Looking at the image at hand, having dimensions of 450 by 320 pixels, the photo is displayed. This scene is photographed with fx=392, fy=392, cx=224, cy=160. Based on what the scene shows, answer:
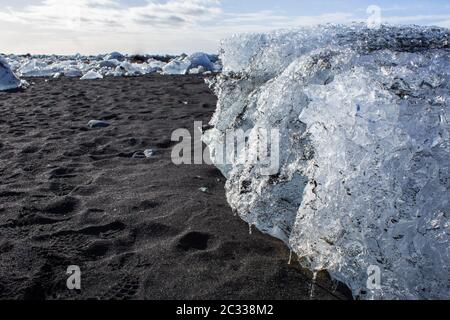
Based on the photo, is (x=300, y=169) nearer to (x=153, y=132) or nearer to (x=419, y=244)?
(x=419, y=244)

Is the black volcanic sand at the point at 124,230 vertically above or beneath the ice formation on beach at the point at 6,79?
beneath

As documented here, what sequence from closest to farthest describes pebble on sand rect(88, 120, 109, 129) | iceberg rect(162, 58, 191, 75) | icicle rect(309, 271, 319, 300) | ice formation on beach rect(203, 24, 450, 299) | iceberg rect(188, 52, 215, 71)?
ice formation on beach rect(203, 24, 450, 299)
icicle rect(309, 271, 319, 300)
pebble on sand rect(88, 120, 109, 129)
iceberg rect(162, 58, 191, 75)
iceberg rect(188, 52, 215, 71)

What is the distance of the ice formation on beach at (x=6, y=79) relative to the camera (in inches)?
367

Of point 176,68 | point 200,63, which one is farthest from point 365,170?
point 200,63

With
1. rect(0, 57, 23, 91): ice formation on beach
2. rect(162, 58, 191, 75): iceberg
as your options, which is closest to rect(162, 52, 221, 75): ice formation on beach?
rect(162, 58, 191, 75): iceberg

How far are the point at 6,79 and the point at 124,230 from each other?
8691 millimetres

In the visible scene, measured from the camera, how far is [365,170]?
1.88 metres

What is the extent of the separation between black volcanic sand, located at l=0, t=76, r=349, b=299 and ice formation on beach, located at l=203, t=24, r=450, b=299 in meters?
0.21

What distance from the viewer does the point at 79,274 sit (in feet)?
6.77

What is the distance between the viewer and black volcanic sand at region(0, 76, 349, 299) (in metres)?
1.96

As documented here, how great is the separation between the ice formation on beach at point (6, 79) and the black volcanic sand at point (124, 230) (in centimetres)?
537

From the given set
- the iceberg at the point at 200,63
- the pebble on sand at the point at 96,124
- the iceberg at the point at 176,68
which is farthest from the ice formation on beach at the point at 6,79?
the iceberg at the point at 200,63

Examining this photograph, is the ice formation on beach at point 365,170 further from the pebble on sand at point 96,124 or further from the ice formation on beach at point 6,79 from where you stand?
the ice formation on beach at point 6,79

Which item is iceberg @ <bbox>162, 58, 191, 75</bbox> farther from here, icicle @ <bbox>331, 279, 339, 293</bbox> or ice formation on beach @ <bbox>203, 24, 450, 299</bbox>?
icicle @ <bbox>331, 279, 339, 293</bbox>
